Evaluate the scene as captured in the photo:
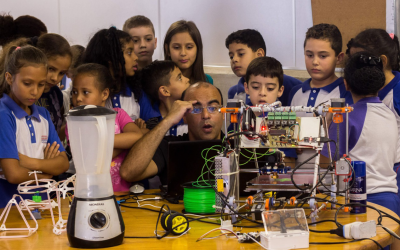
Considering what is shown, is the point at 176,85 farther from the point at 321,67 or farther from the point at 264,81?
the point at 321,67

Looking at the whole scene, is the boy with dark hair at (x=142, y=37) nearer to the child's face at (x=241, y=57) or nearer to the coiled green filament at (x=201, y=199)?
the child's face at (x=241, y=57)

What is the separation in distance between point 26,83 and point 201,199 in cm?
122

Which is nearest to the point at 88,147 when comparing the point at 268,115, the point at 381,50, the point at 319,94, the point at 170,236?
the point at 170,236

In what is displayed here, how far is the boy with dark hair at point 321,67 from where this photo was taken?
9.60ft

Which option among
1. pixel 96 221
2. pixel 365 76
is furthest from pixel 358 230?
pixel 365 76

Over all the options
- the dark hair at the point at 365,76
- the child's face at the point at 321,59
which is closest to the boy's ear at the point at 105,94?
the child's face at the point at 321,59

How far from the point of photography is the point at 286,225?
1386mm

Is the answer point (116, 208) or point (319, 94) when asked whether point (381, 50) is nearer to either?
point (319, 94)

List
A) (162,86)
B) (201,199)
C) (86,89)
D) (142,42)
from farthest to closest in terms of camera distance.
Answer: (142,42), (162,86), (86,89), (201,199)

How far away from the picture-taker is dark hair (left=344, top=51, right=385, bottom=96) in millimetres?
2309

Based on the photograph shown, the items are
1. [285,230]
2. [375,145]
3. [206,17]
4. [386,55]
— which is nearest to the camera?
[285,230]

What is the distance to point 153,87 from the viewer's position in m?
3.15

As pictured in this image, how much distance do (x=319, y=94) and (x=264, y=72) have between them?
0.40 meters

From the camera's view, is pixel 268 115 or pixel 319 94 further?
pixel 319 94
